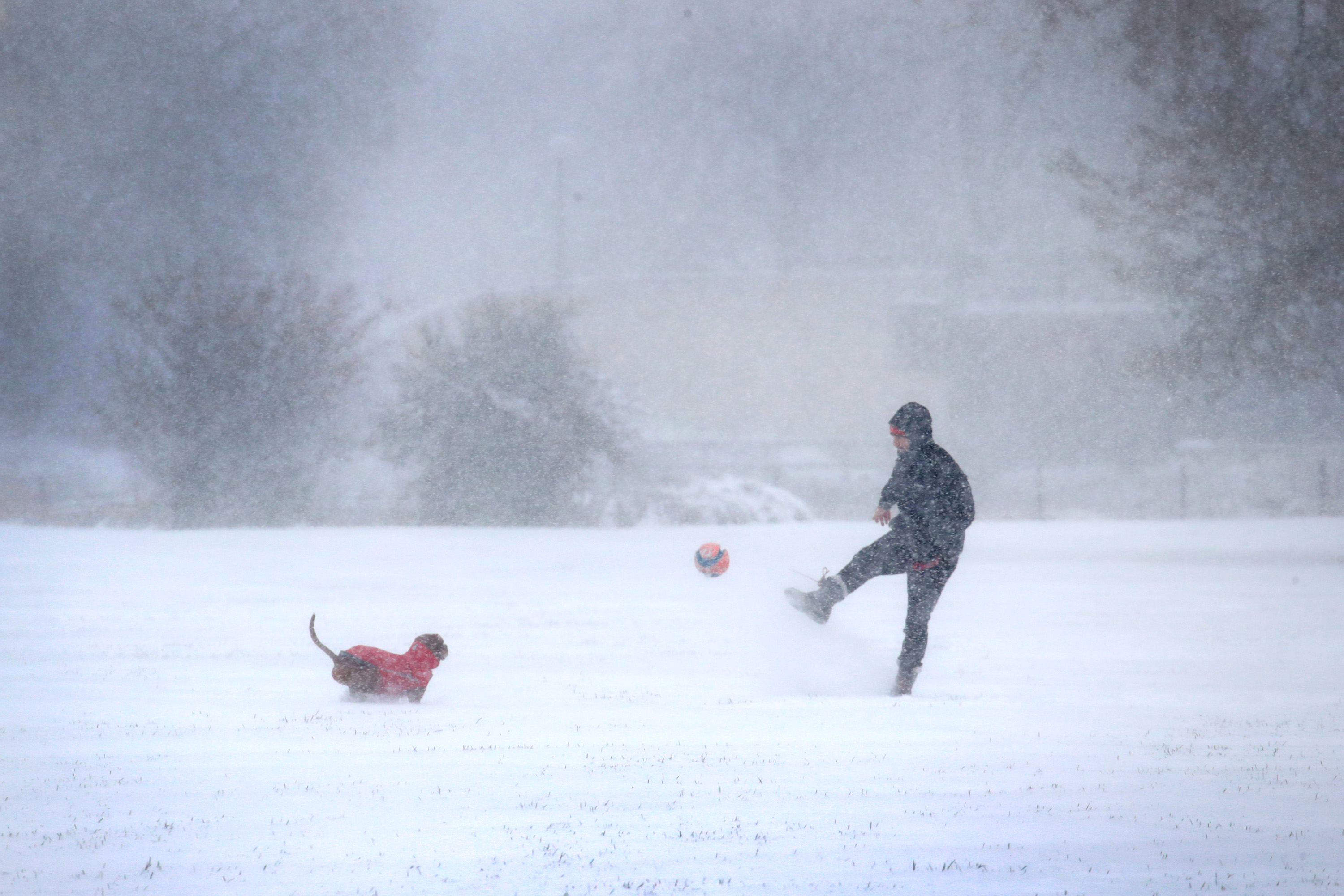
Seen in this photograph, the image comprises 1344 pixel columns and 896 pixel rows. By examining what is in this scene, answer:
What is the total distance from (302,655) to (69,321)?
24.5 m

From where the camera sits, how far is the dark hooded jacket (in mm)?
7016

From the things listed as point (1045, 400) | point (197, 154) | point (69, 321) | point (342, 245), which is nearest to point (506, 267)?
point (342, 245)

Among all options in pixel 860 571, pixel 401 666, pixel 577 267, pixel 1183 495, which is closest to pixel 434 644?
pixel 401 666

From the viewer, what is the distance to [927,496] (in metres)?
7.03

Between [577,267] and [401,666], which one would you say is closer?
[401,666]

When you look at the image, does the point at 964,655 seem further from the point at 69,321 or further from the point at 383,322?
the point at 69,321

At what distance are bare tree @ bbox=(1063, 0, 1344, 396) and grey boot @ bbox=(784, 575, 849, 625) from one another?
1139cm

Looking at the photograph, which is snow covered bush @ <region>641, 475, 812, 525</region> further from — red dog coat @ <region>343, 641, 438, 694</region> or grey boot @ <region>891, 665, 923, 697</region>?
red dog coat @ <region>343, 641, 438, 694</region>

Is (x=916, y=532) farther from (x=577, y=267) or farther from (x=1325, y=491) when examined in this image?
(x=577, y=267)

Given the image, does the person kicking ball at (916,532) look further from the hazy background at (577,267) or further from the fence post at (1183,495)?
the fence post at (1183,495)

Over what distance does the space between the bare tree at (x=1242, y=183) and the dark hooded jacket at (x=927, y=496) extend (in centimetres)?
1109

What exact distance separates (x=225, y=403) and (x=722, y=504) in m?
10.2

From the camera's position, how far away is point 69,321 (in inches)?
1178

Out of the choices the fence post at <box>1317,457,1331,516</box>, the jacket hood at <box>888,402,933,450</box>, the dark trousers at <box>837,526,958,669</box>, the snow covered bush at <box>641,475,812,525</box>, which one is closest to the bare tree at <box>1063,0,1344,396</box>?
the snow covered bush at <box>641,475,812,525</box>
